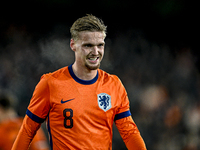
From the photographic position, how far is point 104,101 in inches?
70.6

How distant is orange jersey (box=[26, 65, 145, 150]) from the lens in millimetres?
1696

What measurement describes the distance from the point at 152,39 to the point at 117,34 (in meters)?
0.81

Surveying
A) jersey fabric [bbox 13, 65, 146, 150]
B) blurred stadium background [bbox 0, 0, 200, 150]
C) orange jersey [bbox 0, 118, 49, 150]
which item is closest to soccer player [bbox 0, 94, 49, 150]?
orange jersey [bbox 0, 118, 49, 150]

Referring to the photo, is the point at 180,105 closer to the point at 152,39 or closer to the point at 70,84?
the point at 152,39

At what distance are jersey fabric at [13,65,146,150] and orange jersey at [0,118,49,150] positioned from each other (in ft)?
2.35

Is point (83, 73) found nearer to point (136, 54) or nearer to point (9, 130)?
point (9, 130)

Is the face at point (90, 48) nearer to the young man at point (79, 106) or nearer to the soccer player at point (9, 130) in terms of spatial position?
the young man at point (79, 106)

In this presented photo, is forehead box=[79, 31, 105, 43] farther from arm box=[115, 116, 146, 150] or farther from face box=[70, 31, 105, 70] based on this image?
arm box=[115, 116, 146, 150]

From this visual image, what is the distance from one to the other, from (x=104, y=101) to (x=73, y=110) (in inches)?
9.9

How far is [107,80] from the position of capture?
6.35 ft

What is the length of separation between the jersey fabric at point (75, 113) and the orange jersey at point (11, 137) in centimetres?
72

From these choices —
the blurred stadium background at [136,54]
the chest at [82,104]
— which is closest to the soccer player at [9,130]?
the chest at [82,104]

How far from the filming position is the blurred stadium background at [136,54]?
4.32 m

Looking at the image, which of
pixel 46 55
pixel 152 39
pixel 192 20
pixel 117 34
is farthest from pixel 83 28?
pixel 192 20
